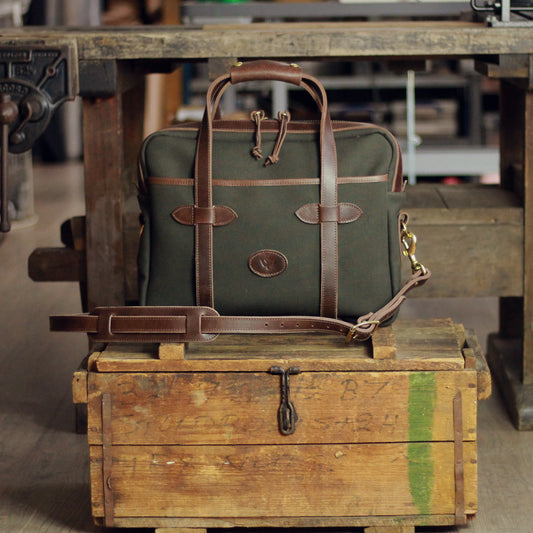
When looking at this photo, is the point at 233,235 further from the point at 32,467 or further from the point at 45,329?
the point at 45,329

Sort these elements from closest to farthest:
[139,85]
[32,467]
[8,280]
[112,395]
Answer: [112,395]
[32,467]
[139,85]
[8,280]

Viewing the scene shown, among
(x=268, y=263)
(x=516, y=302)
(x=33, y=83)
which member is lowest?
(x=516, y=302)

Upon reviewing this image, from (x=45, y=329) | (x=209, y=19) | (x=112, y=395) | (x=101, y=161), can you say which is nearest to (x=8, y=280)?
(x=45, y=329)

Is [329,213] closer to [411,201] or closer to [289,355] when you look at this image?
[289,355]

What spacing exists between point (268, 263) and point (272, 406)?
258 mm

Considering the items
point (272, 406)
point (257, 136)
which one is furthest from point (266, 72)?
point (272, 406)

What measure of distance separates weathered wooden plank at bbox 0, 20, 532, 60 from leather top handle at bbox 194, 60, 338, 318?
0.34 metres

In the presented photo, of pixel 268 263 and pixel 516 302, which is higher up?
pixel 268 263

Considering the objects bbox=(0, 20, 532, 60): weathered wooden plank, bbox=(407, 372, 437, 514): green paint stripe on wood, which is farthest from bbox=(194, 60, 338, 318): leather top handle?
bbox=(0, 20, 532, 60): weathered wooden plank

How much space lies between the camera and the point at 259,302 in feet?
6.20

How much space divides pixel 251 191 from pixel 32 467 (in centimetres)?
82

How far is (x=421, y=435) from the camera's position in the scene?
182cm

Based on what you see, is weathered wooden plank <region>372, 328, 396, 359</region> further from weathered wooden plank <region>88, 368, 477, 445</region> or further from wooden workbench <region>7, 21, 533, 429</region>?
wooden workbench <region>7, 21, 533, 429</region>

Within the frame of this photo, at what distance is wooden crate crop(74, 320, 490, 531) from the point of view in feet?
5.95
